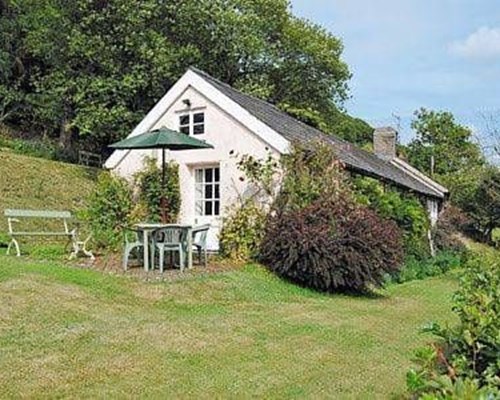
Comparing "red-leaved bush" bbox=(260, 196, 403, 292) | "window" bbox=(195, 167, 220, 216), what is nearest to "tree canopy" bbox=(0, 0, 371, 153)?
"window" bbox=(195, 167, 220, 216)

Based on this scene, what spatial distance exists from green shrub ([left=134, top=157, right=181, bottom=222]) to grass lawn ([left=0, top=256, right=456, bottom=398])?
17.4ft

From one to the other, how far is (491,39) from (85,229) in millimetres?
15023

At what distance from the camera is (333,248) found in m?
13.4

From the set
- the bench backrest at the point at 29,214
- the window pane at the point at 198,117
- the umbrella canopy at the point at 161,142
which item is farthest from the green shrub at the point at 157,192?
the umbrella canopy at the point at 161,142

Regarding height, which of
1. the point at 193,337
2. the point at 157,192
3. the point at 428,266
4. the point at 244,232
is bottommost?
the point at 428,266

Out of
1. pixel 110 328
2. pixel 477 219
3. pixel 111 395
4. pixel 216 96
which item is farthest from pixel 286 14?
pixel 111 395

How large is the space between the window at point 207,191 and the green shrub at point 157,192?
58 cm

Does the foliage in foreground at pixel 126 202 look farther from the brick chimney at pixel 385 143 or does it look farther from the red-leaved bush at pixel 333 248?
the brick chimney at pixel 385 143

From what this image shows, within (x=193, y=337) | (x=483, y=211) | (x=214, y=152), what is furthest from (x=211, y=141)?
(x=483, y=211)

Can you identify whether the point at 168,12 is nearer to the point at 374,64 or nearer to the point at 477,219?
the point at 374,64

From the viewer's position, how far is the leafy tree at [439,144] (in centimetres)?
4675

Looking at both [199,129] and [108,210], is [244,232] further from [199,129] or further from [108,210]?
[108,210]

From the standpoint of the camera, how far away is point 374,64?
2488cm

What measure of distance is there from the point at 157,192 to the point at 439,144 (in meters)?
34.8
